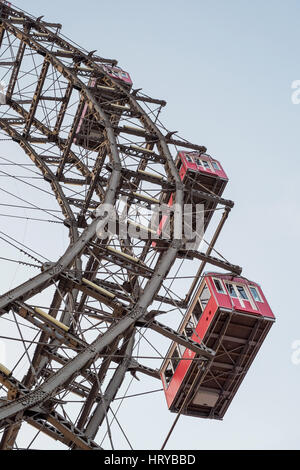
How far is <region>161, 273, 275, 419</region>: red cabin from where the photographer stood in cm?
2234

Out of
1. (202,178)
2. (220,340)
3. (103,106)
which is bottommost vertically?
(220,340)

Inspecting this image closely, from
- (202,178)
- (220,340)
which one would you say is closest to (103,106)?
(202,178)

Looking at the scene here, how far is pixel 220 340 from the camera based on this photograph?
22.3m

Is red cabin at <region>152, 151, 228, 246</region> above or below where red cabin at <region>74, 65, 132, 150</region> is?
below

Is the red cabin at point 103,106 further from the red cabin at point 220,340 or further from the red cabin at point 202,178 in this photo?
the red cabin at point 220,340

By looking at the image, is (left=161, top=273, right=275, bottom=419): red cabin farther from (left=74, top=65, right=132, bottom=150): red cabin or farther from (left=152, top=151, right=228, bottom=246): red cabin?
(left=74, top=65, right=132, bottom=150): red cabin

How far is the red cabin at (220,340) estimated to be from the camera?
2234 cm

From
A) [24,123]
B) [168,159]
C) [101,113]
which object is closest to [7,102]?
[24,123]

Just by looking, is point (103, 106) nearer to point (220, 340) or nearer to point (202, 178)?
point (202, 178)

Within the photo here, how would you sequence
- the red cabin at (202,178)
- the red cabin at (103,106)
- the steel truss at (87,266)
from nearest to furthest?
the steel truss at (87,266) < the red cabin at (202,178) < the red cabin at (103,106)

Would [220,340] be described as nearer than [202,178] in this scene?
Yes

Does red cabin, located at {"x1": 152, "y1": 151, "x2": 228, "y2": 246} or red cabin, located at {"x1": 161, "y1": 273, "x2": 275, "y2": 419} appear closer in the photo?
red cabin, located at {"x1": 161, "y1": 273, "x2": 275, "y2": 419}

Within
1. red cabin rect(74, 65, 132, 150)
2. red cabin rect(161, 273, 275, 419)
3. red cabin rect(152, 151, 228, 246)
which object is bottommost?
red cabin rect(161, 273, 275, 419)

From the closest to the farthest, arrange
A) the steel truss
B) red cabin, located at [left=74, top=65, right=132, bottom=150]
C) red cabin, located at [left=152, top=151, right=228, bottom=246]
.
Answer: the steel truss → red cabin, located at [left=152, top=151, right=228, bottom=246] → red cabin, located at [left=74, top=65, right=132, bottom=150]
